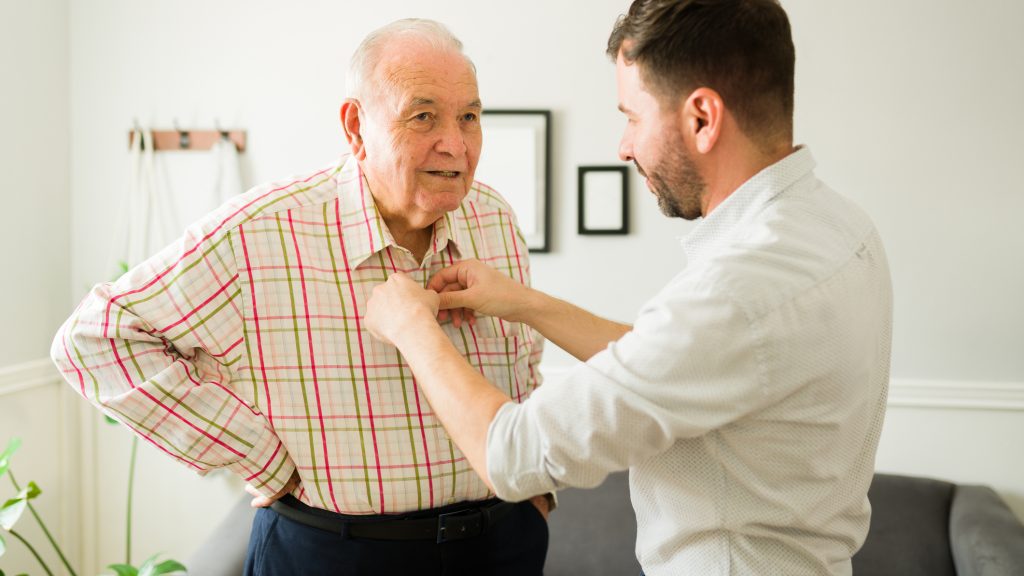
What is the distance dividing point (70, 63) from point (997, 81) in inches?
121

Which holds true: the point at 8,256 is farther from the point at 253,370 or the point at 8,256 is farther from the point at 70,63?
the point at 253,370

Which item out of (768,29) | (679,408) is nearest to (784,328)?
(679,408)

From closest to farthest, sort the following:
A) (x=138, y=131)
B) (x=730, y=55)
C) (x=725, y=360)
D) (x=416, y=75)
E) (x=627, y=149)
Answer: (x=725, y=360) → (x=730, y=55) → (x=627, y=149) → (x=416, y=75) → (x=138, y=131)

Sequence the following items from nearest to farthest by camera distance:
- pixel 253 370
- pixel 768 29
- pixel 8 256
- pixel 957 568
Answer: pixel 768 29
pixel 253 370
pixel 957 568
pixel 8 256

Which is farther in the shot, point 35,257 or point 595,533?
point 35,257

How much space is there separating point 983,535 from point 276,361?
202 centimetres

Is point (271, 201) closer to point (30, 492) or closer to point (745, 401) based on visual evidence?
point (745, 401)

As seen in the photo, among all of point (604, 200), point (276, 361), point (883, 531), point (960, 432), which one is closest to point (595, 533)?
point (883, 531)

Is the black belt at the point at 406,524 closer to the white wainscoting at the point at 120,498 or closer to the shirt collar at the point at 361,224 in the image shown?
the shirt collar at the point at 361,224

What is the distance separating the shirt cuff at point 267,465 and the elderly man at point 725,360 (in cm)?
37

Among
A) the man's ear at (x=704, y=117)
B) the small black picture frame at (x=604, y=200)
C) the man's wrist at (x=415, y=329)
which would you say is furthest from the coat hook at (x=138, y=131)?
the man's ear at (x=704, y=117)

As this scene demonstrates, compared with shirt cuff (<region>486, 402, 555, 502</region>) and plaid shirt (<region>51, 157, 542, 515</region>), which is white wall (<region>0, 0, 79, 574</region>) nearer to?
plaid shirt (<region>51, 157, 542, 515</region>)

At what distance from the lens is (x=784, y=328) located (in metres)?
1.05

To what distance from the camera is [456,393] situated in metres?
1.20
